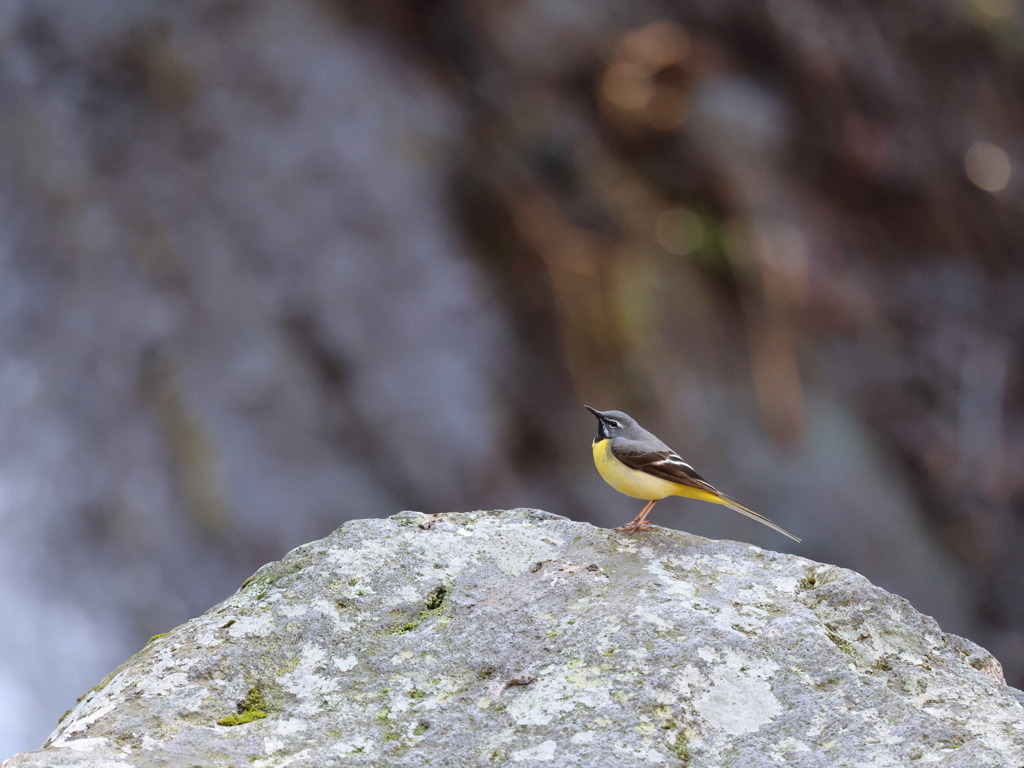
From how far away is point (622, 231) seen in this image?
14023 mm

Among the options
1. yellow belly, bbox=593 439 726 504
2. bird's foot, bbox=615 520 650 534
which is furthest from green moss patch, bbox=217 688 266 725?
yellow belly, bbox=593 439 726 504

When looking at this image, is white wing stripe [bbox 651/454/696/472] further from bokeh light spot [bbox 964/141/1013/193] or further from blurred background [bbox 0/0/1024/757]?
bokeh light spot [bbox 964/141/1013/193]

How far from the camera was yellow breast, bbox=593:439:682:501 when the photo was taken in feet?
16.4

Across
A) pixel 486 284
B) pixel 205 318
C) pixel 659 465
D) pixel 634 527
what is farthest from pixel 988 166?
pixel 634 527

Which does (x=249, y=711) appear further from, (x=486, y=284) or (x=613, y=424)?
(x=486, y=284)

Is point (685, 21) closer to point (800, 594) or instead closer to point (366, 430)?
point (366, 430)

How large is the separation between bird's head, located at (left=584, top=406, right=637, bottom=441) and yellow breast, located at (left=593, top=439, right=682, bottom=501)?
0.08 meters

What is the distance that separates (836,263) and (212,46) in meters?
9.66

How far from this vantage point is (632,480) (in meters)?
5.00

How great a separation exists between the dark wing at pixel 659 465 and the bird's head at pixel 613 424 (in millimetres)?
171

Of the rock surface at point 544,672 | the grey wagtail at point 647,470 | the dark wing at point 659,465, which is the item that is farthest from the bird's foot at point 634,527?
the dark wing at point 659,465

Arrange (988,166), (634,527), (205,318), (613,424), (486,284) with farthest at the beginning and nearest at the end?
(988,166) → (486,284) → (205,318) → (613,424) → (634,527)

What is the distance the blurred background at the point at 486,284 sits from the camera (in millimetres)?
12445

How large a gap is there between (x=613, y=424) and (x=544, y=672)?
84.1 inches
